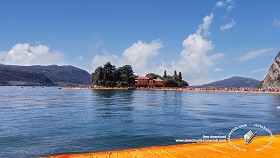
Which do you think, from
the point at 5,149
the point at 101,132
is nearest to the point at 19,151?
the point at 5,149

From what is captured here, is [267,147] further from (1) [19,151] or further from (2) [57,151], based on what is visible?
(1) [19,151]

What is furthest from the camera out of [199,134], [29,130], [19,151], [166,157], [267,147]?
[29,130]

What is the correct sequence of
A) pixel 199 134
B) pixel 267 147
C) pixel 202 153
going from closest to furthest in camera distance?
pixel 202 153, pixel 267 147, pixel 199 134

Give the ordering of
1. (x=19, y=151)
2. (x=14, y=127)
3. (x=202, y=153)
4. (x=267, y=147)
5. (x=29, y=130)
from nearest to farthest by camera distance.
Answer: (x=202, y=153), (x=267, y=147), (x=19, y=151), (x=29, y=130), (x=14, y=127)

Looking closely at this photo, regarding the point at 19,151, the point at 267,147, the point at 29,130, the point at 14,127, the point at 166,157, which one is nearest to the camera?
the point at 166,157

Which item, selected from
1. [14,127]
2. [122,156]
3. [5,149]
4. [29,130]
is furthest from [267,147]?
[14,127]

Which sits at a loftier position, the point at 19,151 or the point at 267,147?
the point at 267,147

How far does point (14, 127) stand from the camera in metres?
28.8

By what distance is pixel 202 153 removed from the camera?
516 inches

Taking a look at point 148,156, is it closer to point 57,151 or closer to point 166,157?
point 166,157

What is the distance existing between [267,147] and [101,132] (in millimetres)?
15035

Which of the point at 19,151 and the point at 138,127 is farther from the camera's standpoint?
the point at 138,127

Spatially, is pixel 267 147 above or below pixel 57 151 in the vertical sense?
above

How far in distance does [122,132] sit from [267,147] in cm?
1414
